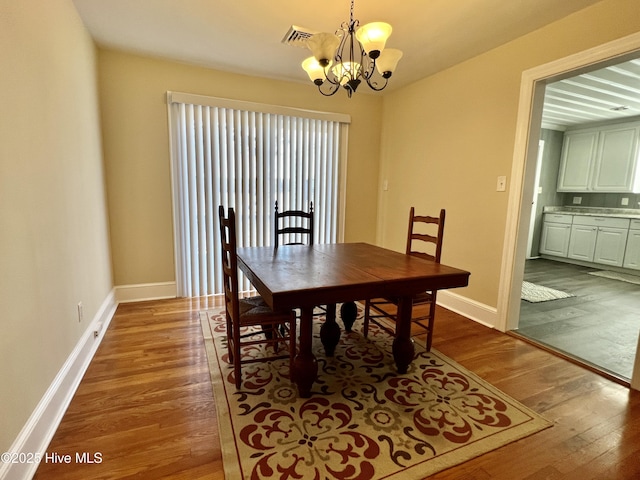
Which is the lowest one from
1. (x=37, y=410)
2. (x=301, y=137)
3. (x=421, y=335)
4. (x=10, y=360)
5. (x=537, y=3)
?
(x=421, y=335)

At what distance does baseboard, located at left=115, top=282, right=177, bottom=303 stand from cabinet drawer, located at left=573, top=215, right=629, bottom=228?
6340 millimetres

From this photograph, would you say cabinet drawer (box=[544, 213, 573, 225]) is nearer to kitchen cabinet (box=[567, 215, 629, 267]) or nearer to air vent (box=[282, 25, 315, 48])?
kitchen cabinet (box=[567, 215, 629, 267])

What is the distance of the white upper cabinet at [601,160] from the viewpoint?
4902 mm

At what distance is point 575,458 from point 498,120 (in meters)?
2.47

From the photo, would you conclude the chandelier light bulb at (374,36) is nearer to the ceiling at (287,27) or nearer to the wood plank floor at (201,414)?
the ceiling at (287,27)

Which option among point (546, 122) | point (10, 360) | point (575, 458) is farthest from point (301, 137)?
point (546, 122)

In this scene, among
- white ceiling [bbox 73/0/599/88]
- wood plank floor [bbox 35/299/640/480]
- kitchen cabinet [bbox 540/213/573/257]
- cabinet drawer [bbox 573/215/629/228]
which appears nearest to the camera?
wood plank floor [bbox 35/299/640/480]

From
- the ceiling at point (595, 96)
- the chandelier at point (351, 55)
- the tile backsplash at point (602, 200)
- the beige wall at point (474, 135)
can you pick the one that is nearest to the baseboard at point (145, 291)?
the chandelier at point (351, 55)

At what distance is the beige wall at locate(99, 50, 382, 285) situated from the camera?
3004 mm

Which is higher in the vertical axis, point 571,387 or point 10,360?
point 10,360

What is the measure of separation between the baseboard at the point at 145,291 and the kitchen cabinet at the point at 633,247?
20.9 ft

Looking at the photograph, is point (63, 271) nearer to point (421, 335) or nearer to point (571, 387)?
point (421, 335)

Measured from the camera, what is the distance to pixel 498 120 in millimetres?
2752

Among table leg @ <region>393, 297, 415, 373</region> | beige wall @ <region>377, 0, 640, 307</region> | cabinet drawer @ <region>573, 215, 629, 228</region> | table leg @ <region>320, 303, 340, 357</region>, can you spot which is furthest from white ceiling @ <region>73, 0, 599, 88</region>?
cabinet drawer @ <region>573, 215, 629, 228</region>
